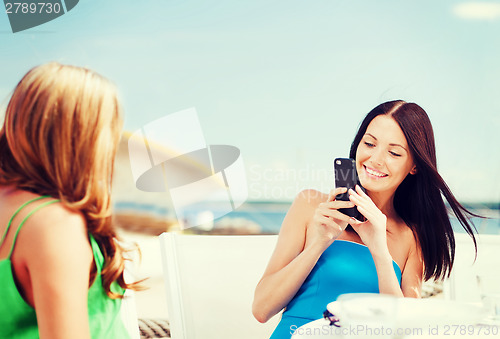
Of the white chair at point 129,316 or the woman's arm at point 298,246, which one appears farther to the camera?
the white chair at point 129,316

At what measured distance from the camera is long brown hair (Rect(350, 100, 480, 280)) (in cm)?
150

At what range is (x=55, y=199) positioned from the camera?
0.80 m

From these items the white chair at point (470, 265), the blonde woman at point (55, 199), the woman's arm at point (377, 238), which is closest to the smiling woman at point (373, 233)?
the woman's arm at point (377, 238)

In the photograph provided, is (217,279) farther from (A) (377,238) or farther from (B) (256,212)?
(B) (256,212)

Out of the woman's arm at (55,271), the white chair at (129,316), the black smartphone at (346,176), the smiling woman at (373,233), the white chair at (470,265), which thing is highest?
the woman's arm at (55,271)

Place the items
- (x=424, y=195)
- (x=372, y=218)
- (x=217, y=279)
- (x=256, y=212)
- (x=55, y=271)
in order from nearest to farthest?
(x=55, y=271), (x=372, y=218), (x=424, y=195), (x=217, y=279), (x=256, y=212)

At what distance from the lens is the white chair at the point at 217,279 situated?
5.68 feet

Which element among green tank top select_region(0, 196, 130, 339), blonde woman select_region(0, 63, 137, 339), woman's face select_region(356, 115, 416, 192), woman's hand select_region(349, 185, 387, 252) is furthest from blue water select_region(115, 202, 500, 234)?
blonde woman select_region(0, 63, 137, 339)

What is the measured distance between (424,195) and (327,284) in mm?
450

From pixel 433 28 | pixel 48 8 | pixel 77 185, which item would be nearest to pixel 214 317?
pixel 77 185

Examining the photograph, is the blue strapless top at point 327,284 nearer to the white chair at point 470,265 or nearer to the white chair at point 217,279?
the white chair at point 217,279

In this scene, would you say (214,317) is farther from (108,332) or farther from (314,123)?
(314,123)

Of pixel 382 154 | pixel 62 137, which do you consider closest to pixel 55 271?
pixel 62 137

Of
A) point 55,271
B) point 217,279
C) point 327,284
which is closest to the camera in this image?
point 55,271
